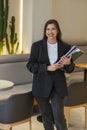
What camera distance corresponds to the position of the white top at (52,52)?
310 centimetres

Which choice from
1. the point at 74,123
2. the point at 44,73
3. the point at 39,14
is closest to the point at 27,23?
the point at 39,14

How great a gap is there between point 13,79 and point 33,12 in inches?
58.7

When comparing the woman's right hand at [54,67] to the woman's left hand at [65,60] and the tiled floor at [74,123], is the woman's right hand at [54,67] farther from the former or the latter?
the tiled floor at [74,123]

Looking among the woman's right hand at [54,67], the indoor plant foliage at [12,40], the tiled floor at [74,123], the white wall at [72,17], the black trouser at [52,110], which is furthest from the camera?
the white wall at [72,17]

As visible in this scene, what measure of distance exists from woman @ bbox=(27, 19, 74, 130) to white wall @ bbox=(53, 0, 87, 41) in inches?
134

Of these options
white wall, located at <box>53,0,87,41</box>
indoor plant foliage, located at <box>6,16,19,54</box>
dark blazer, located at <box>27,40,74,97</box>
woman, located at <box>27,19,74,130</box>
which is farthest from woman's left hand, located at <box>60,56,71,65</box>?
white wall, located at <box>53,0,87,41</box>

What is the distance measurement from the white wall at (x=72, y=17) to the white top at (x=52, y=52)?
3397 millimetres

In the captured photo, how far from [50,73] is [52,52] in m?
0.23

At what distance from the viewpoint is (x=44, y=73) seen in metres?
3.06

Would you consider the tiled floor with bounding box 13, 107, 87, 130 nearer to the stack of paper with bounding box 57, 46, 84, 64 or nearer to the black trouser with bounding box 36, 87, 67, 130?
the black trouser with bounding box 36, 87, 67, 130

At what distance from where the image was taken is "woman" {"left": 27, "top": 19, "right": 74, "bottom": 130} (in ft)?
9.97

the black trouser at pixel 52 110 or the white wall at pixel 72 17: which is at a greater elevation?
the white wall at pixel 72 17

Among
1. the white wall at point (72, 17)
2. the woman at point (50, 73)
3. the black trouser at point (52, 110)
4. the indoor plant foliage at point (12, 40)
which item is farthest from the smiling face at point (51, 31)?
the white wall at point (72, 17)

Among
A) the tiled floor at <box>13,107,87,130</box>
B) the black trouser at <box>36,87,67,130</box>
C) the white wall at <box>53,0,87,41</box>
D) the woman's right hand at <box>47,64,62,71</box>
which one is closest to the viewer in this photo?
the woman's right hand at <box>47,64,62,71</box>
